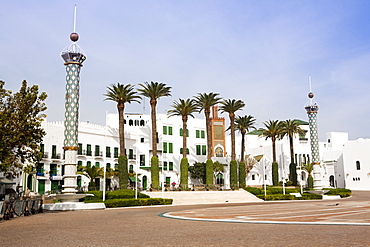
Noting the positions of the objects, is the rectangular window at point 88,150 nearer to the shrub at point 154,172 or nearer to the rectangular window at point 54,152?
the rectangular window at point 54,152

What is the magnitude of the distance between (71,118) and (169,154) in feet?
105

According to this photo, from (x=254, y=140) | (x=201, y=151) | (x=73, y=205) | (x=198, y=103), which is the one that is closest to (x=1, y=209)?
(x=73, y=205)

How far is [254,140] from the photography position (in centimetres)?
8394

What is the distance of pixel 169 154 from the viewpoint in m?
63.2

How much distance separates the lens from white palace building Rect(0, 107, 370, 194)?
47.3m

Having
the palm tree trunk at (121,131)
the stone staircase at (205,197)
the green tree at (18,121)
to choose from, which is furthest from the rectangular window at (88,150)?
the green tree at (18,121)

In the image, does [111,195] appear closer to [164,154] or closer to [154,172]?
[154,172]

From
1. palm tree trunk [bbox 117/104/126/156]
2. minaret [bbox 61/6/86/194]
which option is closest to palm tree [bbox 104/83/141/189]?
palm tree trunk [bbox 117/104/126/156]

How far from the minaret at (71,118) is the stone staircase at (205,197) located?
11.3m

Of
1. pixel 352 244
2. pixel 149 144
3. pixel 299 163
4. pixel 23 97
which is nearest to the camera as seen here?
pixel 352 244

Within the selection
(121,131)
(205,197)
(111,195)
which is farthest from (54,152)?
(205,197)

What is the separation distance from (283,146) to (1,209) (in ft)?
195

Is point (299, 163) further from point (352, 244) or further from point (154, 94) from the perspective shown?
point (352, 244)

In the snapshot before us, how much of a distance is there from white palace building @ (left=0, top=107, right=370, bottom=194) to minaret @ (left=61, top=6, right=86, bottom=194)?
45.9 feet
